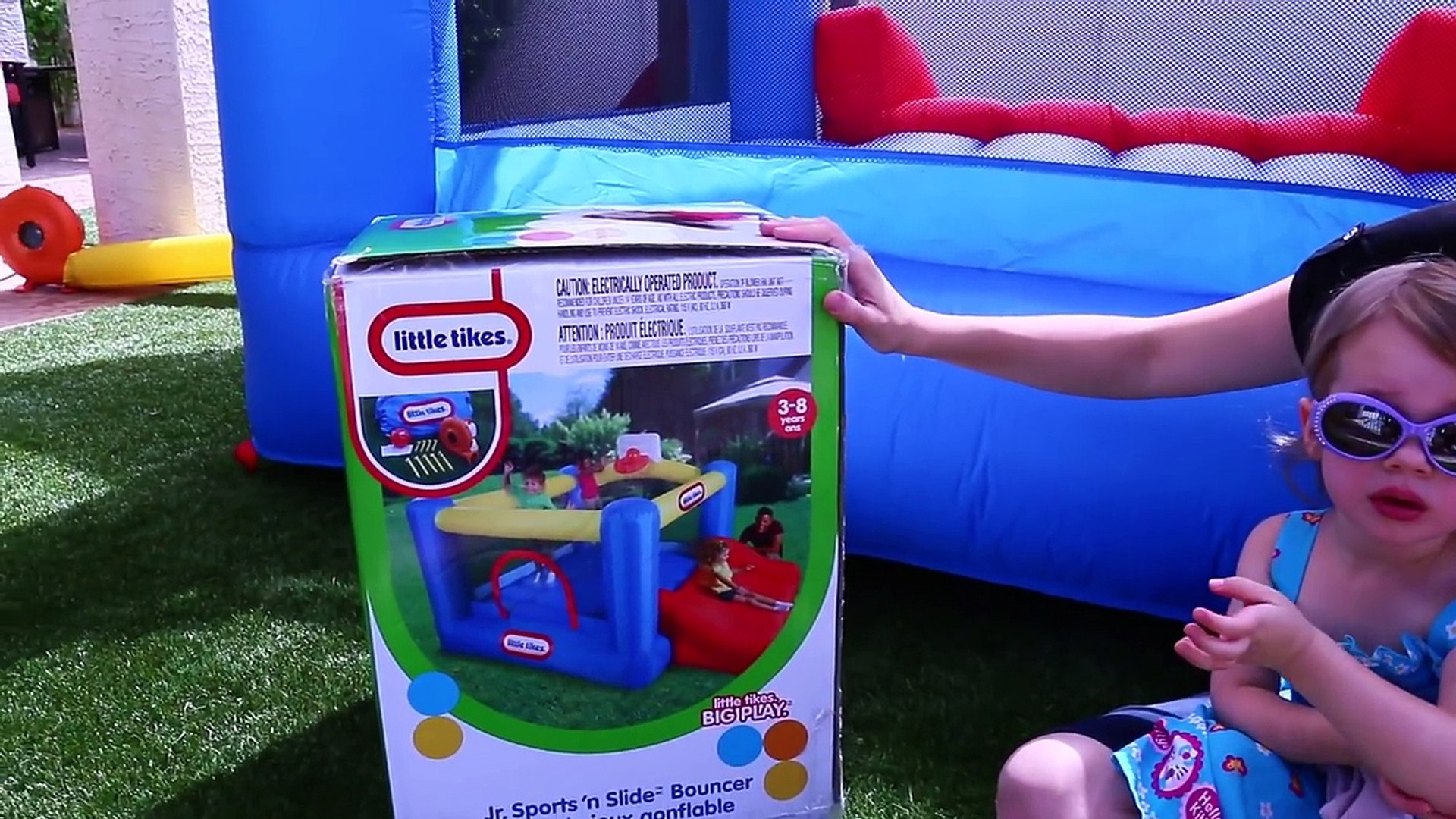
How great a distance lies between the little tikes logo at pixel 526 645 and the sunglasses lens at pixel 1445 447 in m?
0.57

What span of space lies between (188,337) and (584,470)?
2.37m

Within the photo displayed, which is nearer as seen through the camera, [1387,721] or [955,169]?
[1387,721]

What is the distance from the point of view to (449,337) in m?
0.77

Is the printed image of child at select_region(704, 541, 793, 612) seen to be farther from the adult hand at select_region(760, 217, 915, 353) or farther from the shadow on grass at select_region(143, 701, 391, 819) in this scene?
the shadow on grass at select_region(143, 701, 391, 819)

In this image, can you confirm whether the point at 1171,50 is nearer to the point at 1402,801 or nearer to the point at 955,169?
the point at 955,169

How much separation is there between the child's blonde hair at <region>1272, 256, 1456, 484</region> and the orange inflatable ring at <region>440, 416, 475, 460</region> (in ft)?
1.77

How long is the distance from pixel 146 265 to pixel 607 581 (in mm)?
3294

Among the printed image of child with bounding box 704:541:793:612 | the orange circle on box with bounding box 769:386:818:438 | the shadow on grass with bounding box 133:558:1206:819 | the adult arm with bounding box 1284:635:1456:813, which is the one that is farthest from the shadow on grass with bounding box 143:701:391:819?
the adult arm with bounding box 1284:635:1456:813

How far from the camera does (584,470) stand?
2.69ft

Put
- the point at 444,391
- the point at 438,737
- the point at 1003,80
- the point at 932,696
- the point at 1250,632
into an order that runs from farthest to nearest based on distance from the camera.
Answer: the point at 1003,80, the point at 932,696, the point at 438,737, the point at 444,391, the point at 1250,632

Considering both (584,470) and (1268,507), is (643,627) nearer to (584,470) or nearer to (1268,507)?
(584,470)

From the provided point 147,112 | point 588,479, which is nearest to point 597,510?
point 588,479

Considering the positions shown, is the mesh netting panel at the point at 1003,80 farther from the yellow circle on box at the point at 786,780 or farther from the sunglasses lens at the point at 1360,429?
the yellow circle on box at the point at 786,780

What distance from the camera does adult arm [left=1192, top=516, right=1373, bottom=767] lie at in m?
0.77
